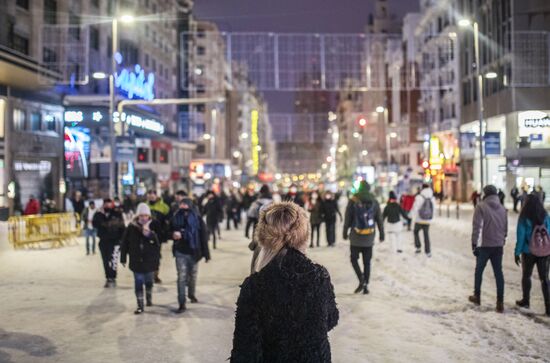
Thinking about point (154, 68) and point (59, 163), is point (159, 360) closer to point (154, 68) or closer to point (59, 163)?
point (59, 163)

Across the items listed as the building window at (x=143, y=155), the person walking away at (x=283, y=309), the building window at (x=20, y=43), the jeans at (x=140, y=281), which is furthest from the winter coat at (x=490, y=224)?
the building window at (x=143, y=155)

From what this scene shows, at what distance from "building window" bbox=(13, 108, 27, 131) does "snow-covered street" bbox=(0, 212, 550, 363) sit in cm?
1671

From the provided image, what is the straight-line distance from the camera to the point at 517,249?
9.70 m

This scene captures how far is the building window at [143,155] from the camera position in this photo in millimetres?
53816

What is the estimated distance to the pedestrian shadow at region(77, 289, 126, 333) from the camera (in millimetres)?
9305

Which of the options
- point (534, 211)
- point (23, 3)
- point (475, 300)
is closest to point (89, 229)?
point (475, 300)

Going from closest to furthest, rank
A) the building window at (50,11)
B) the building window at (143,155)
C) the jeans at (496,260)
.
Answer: the jeans at (496,260) → the building window at (50,11) → the building window at (143,155)

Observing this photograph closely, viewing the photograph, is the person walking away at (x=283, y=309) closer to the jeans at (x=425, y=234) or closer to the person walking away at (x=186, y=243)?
the person walking away at (x=186, y=243)

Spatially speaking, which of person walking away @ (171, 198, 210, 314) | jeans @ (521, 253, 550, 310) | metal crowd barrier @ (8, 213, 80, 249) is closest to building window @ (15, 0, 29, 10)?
metal crowd barrier @ (8, 213, 80, 249)

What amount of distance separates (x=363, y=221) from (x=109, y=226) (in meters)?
4.80

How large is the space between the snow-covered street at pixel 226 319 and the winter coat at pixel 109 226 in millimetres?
925

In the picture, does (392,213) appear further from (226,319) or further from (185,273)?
(226,319)

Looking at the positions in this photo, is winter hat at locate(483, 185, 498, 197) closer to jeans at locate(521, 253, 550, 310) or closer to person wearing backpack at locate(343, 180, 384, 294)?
jeans at locate(521, 253, 550, 310)

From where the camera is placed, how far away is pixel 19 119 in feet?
102
